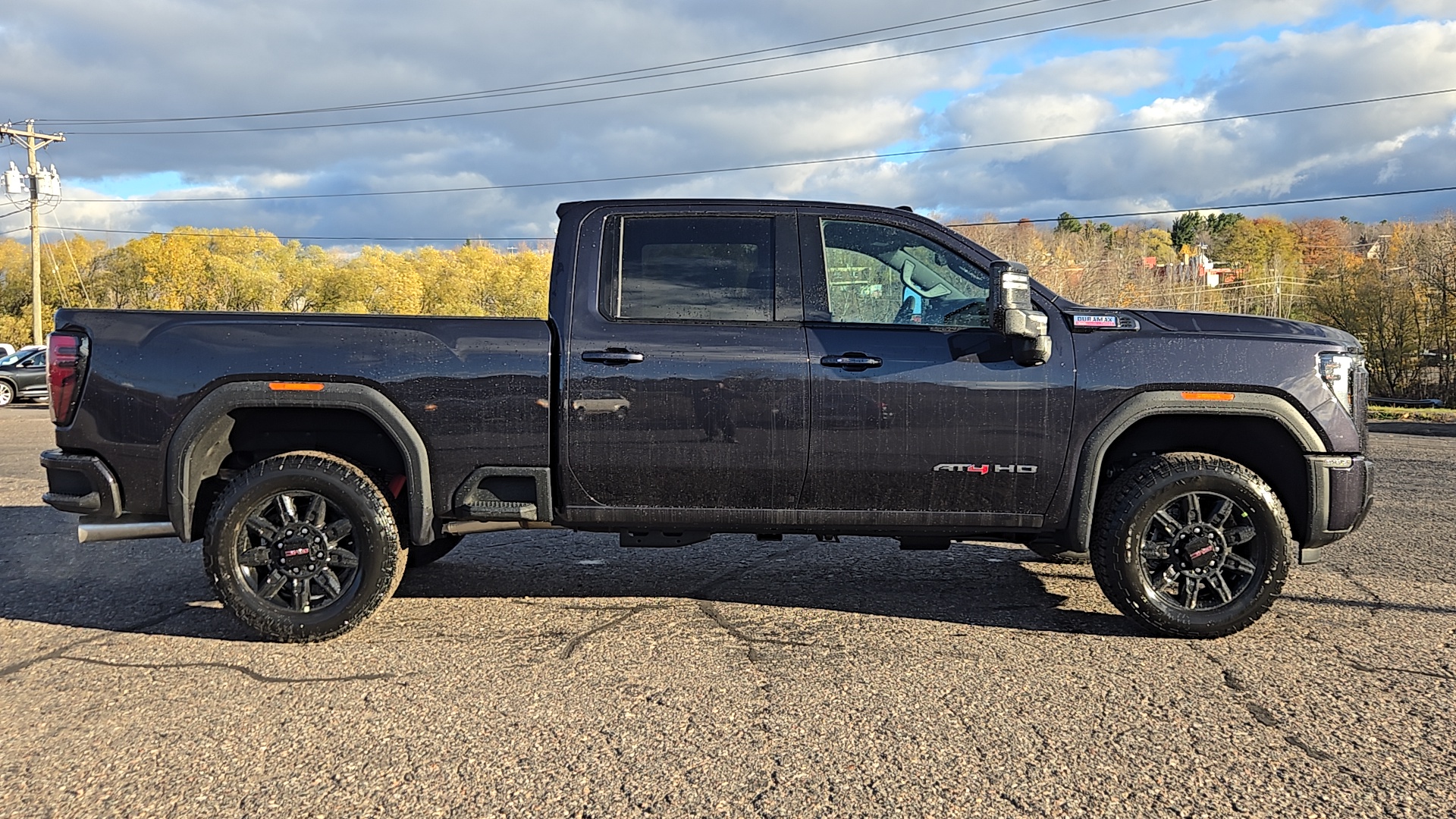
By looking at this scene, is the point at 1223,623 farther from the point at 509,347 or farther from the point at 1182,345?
the point at 509,347

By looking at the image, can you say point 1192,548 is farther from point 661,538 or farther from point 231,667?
point 231,667

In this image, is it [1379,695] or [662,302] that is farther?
[662,302]

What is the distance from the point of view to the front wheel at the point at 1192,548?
4.37 m

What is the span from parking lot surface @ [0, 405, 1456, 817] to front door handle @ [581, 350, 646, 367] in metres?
1.26

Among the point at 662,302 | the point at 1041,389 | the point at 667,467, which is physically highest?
the point at 662,302

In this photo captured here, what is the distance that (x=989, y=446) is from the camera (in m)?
4.37

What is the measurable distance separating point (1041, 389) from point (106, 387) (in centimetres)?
420

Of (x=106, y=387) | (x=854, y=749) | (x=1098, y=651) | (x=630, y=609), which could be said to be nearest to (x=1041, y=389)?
(x=1098, y=651)

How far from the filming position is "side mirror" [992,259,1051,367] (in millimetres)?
4137

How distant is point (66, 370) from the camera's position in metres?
4.35

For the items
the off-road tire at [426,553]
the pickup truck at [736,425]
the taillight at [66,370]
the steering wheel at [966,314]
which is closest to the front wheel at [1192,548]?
the pickup truck at [736,425]

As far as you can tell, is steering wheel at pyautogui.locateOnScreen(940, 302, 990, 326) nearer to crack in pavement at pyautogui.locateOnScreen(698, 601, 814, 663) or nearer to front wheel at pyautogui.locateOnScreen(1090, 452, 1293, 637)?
front wheel at pyautogui.locateOnScreen(1090, 452, 1293, 637)

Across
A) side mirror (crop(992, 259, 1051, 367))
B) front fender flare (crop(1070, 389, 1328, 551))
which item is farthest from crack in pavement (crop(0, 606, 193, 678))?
front fender flare (crop(1070, 389, 1328, 551))

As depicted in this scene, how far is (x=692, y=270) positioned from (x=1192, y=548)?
263 cm
